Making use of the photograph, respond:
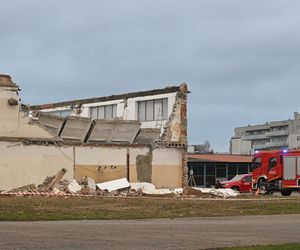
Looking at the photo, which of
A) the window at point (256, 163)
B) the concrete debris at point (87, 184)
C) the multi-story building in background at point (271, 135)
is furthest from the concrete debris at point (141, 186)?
the multi-story building in background at point (271, 135)

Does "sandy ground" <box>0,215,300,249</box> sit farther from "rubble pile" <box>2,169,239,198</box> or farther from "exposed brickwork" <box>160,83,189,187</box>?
"exposed brickwork" <box>160,83,189,187</box>

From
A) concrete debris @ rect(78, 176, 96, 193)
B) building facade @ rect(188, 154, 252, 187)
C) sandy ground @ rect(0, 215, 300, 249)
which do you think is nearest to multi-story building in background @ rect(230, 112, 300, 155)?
building facade @ rect(188, 154, 252, 187)

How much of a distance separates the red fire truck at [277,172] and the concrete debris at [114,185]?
12.5 m

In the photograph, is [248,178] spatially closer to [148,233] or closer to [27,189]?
[27,189]

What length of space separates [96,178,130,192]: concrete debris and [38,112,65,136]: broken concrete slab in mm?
4518

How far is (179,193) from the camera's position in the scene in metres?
40.8

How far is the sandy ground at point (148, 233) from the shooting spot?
12.5 metres

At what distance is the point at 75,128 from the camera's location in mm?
42344

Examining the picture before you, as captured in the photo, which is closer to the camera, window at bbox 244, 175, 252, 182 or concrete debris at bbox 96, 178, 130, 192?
concrete debris at bbox 96, 178, 130, 192

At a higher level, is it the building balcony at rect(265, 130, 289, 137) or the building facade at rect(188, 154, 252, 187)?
the building balcony at rect(265, 130, 289, 137)

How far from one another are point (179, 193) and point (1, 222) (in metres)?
23.9

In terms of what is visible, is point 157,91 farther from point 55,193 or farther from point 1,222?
point 1,222

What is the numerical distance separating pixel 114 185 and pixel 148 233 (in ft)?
85.0

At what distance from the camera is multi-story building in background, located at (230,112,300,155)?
155 metres
